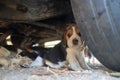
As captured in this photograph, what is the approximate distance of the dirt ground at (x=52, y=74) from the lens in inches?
62.3

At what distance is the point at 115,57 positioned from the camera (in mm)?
1392

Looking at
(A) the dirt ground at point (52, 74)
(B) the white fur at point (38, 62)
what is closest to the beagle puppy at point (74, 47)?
(A) the dirt ground at point (52, 74)

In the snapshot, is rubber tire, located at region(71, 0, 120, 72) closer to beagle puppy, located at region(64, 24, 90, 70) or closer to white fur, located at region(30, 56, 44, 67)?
beagle puppy, located at region(64, 24, 90, 70)

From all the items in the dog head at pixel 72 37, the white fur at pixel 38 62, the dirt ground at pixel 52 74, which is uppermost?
the dog head at pixel 72 37

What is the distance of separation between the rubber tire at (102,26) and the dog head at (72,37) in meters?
0.50

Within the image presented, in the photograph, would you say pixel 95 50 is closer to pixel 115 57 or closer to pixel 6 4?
pixel 115 57

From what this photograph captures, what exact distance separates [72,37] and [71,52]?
0.10 metres

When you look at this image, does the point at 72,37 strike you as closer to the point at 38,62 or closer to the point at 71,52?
the point at 71,52

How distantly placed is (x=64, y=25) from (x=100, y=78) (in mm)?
637

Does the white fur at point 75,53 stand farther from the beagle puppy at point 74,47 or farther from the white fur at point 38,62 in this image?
the white fur at point 38,62

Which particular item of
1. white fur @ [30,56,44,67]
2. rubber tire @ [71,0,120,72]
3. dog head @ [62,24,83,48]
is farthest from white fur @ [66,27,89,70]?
rubber tire @ [71,0,120,72]

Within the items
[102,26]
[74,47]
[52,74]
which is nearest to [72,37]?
[74,47]

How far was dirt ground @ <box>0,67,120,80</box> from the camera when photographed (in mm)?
1583

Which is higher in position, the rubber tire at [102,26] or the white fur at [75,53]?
the rubber tire at [102,26]
